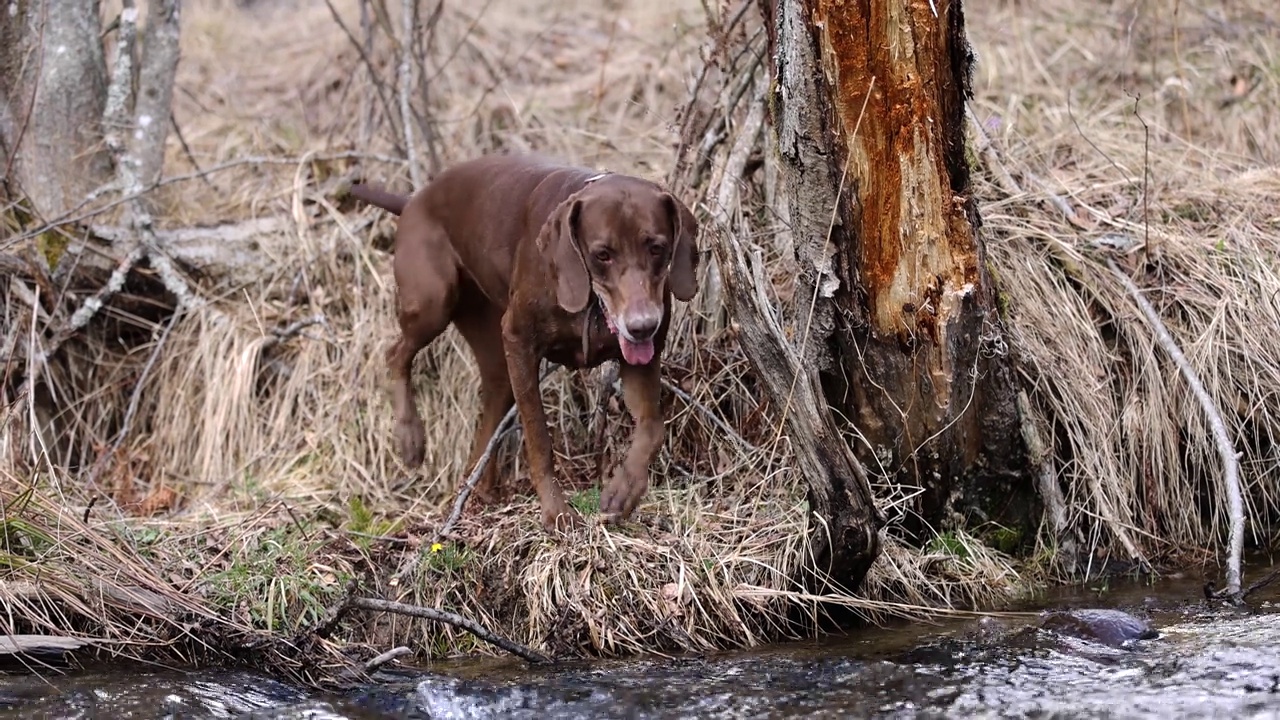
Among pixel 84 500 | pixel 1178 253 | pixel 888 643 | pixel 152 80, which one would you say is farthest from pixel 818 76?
pixel 152 80

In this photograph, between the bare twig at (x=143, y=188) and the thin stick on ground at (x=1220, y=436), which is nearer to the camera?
the thin stick on ground at (x=1220, y=436)

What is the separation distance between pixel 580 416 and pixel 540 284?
0.83 meters

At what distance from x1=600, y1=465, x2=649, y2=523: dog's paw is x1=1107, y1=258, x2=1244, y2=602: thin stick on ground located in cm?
163

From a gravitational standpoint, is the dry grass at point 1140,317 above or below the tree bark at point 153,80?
below

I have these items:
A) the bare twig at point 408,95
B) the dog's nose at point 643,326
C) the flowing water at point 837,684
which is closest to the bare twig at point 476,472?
the flowing water at point 837,684

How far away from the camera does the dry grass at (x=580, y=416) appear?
146 inches

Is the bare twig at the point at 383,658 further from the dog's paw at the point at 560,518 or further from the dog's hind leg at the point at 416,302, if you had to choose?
the dog's hind leg at the point at 416,302

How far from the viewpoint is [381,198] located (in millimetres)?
4941

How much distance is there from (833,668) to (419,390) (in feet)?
7.30

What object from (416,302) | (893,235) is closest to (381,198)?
(416,302)

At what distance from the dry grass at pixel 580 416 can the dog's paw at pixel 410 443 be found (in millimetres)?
125

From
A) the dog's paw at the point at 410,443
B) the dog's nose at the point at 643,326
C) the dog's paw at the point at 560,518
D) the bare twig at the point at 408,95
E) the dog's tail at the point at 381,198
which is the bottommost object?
the dog's paw at the point at 560,518

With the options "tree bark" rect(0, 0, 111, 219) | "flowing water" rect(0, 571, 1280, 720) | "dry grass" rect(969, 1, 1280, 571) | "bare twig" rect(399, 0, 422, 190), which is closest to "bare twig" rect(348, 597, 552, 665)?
"flowing water" rect(0, 571, 1280, 720)

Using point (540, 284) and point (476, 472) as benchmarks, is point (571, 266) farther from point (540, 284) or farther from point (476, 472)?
point (476, 472)
